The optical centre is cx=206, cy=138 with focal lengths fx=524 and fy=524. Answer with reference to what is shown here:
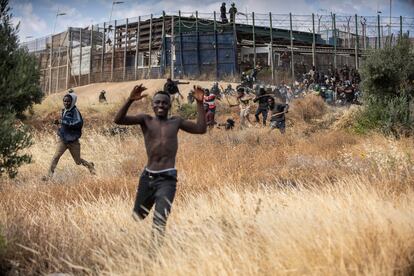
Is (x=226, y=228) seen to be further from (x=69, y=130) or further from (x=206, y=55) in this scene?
(x=206, y=55)

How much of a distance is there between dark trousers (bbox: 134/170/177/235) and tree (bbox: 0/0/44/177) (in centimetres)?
144

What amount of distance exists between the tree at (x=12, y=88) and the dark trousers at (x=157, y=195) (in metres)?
1.44

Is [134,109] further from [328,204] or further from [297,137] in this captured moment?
[328,204]

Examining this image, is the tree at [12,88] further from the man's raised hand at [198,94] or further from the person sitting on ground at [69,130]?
the person sitting on ground at [69,130]

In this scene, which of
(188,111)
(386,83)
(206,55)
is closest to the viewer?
(386,83)

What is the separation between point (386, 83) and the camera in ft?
56.3

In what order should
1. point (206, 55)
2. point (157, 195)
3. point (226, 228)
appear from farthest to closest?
point (206, 55) → point (157, 195) → point (226, 228)

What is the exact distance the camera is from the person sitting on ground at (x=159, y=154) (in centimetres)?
499

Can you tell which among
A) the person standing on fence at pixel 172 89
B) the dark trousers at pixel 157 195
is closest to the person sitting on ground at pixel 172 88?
the person standing on fence at pixel 172 89

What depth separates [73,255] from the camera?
476cm

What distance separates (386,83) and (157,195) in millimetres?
13921

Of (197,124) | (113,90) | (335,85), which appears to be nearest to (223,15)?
(113,90)

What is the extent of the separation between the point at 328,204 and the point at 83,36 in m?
40.4

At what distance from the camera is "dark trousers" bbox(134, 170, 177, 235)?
491cm
